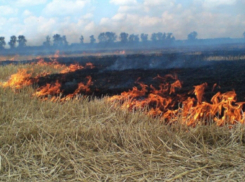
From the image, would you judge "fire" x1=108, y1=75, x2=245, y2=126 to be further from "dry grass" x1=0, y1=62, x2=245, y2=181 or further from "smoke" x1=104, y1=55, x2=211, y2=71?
"smoke" x1=104, y1=55, x2=211, y2=71

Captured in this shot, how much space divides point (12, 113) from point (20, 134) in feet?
3.62

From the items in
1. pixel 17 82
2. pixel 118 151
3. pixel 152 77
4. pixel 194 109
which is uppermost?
pixel 17 82

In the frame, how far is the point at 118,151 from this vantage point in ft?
11.6

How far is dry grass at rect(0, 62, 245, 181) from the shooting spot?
3.04m

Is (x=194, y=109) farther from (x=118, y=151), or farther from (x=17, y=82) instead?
(x=17, y=82)

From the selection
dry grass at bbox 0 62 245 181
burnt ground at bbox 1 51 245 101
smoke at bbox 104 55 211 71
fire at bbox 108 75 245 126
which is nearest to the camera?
dry grass at bbox 0 62 245 181

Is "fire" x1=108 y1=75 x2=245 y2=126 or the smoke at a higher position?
the smoke

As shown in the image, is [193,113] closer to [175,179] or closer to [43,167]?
[175,179]

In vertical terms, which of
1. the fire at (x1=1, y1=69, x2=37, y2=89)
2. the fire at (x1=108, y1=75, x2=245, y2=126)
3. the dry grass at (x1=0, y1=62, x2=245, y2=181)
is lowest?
the dry grass at (x1=0, y1=62, x2=245, y2=181)

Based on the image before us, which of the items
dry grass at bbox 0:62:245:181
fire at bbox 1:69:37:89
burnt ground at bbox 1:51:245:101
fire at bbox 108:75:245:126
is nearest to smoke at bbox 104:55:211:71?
burnt ground at bbox 1:51:245:101

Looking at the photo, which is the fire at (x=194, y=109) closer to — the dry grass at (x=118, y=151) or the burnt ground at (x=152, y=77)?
the dry grass at (x=118, y=151)

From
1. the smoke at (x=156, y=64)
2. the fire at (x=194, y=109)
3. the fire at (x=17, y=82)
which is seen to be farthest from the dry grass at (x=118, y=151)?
the smoke at (x=156, y=64)

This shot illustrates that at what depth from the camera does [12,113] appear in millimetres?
4941

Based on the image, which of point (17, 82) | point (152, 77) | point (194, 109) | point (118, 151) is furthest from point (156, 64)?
point (118, 151)
